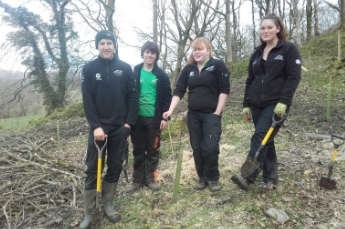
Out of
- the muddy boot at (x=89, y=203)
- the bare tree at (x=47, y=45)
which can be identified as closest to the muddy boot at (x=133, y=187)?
the muddy boot at (x=89, y=203)

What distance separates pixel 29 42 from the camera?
18.8 meters

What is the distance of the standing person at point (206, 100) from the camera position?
3285mm

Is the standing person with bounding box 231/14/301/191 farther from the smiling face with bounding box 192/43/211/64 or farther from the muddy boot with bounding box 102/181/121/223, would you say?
the muddy boot with bounding box 102/181/121/223

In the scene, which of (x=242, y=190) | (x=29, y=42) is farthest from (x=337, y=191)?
(x=29, y=42)

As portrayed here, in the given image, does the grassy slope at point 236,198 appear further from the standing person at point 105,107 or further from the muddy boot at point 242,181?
the standing person at point 105,107

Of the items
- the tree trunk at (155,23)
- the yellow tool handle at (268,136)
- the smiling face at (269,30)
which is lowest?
the yellow tool handle at (268,136)

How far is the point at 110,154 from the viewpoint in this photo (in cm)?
313

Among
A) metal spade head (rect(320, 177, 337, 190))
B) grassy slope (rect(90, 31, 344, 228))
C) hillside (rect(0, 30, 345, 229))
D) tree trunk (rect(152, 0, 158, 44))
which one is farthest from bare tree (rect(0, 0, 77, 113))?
metal spade head (rect(320, 177, 337, 190))

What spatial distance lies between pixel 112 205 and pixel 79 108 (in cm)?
892

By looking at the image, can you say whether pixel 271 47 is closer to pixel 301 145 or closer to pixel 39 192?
pixel 301 145

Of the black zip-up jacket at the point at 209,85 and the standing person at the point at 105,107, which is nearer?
the standing person at the point at 105,107

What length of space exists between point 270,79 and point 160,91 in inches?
52.0

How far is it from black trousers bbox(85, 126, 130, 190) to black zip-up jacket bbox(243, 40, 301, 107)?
1.53m

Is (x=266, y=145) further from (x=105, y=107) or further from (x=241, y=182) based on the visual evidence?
(x=105, y=107)
